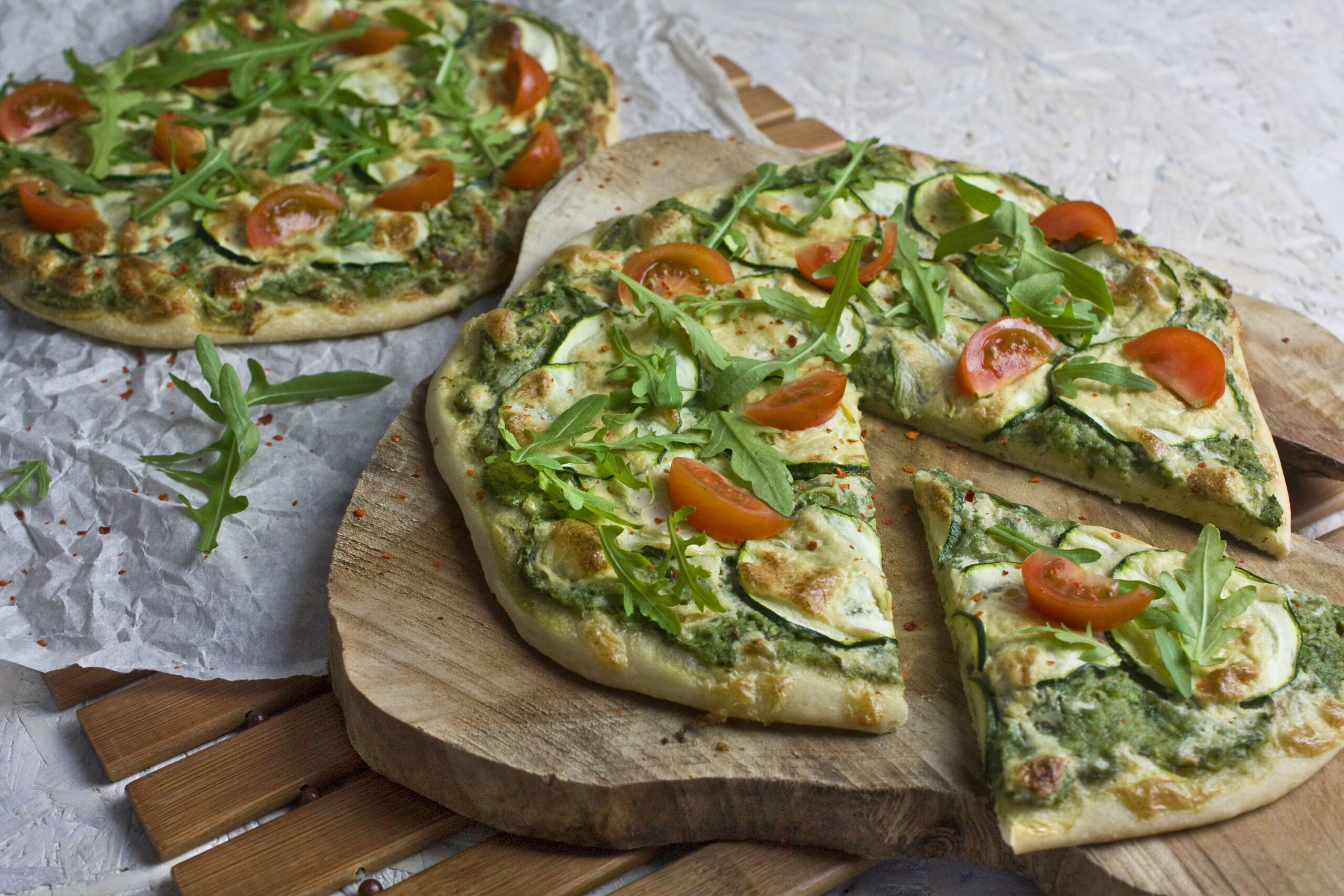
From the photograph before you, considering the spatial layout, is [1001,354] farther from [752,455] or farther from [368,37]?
[368,37]

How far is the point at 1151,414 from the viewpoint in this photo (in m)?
4.71

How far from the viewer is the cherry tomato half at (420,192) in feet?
19.3

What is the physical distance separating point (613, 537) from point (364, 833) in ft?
4.26

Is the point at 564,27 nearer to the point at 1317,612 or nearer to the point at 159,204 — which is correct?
the point at 159,204

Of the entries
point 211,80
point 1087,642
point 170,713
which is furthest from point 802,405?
point 211,80

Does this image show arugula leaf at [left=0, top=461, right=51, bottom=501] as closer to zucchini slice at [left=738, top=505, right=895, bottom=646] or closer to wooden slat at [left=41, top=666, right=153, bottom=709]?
wooden slat at [left=41, top=666, right=153, bottom=709]

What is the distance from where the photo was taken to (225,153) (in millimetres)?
5969

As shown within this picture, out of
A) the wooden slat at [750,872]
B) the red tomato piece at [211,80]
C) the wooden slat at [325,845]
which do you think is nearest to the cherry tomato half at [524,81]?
the red tomato piece at [211,80]

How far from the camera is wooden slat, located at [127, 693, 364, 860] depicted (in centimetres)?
398

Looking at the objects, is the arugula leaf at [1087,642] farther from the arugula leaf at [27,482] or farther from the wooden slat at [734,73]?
the wooden slat at [734,73]

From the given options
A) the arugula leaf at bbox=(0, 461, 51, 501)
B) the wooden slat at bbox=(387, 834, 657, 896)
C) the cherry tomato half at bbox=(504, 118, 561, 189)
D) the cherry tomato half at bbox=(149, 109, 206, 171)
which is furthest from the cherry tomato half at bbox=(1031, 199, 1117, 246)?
the arugula leaf at bbox=(0, 461, 51, 501)

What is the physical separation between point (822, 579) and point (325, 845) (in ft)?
6.17

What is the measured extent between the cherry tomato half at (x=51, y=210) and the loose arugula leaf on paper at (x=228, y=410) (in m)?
1.07

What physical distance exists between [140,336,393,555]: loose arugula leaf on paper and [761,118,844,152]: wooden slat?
3090 millimetres
